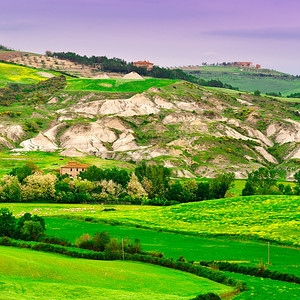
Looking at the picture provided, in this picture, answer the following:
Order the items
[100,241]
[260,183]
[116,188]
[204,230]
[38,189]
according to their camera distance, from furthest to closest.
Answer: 1. [260,183]
2. [116,188]
3. [38,189]
4. [204,230]
5. [100,241]

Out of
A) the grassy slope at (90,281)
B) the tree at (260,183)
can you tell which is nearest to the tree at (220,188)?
the tree at (260,183)

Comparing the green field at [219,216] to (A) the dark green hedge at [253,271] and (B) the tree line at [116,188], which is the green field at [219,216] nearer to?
(B) the tree line at [116,188]

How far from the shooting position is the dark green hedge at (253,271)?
48.0 metres

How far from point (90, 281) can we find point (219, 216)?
177 feet

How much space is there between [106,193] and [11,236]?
60619mm

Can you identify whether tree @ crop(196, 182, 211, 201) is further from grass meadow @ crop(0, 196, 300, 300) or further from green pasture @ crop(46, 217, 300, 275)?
green pasture @ crop(46, 217, 300, 275)

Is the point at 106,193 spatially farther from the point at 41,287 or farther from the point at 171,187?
the point at 41,287

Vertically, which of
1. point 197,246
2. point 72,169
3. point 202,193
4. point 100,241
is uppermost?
point 72,169

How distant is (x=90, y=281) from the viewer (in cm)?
4150

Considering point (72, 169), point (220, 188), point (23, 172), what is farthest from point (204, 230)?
point (72, 169)

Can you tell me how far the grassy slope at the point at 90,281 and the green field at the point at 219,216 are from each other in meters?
29.0

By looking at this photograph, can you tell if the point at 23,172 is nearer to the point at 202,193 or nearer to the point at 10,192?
the point at 10,192

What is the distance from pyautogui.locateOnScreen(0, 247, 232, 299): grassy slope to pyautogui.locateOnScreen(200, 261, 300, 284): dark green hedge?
4.96m

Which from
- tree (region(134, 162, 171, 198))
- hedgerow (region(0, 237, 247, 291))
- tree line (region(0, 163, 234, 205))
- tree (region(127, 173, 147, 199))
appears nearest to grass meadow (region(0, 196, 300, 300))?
hedgerow (region(0, 237, 247, 291))
